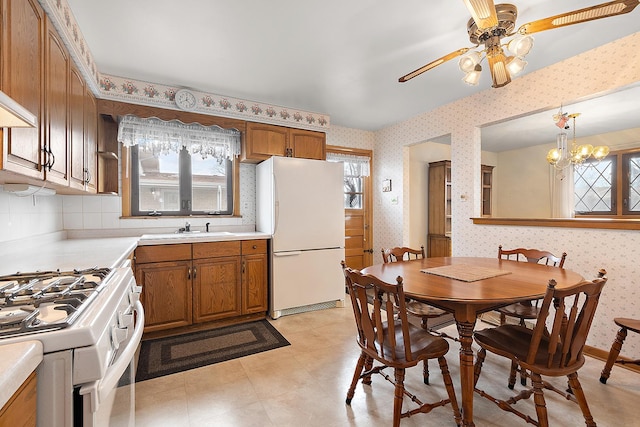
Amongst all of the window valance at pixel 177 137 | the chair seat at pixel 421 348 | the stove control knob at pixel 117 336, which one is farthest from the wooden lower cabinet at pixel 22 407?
the window valance at pixel 177 137

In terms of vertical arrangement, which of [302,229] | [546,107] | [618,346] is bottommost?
[618,346]

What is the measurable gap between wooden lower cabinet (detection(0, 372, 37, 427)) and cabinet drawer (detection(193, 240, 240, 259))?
2.22 m

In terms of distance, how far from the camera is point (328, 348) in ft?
8.13

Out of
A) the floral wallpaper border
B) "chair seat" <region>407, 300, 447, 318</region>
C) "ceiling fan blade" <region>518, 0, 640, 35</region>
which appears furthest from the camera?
"chair seat" <region>407, 300, 447, 318</region>

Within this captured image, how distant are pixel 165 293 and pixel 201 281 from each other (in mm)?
314

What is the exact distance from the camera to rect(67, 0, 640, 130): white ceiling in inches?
72.7

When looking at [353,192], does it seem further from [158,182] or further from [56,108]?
[56,108]

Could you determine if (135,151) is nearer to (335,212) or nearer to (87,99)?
(87,99)

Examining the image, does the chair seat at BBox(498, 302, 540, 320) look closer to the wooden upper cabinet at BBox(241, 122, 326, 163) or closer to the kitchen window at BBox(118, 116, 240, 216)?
the wooden upper cabinet at BBox(241, 122, 326, 163)

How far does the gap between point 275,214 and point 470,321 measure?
2088 millimetres

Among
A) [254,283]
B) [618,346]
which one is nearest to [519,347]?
[618,346]

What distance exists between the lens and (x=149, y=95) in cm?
279

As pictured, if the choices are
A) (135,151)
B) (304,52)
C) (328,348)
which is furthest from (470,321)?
(135,151)

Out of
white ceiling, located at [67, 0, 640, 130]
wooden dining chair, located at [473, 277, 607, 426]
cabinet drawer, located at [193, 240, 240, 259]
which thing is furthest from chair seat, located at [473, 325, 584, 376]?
cabinet drawer, located at [193, 240, 240, 259]
